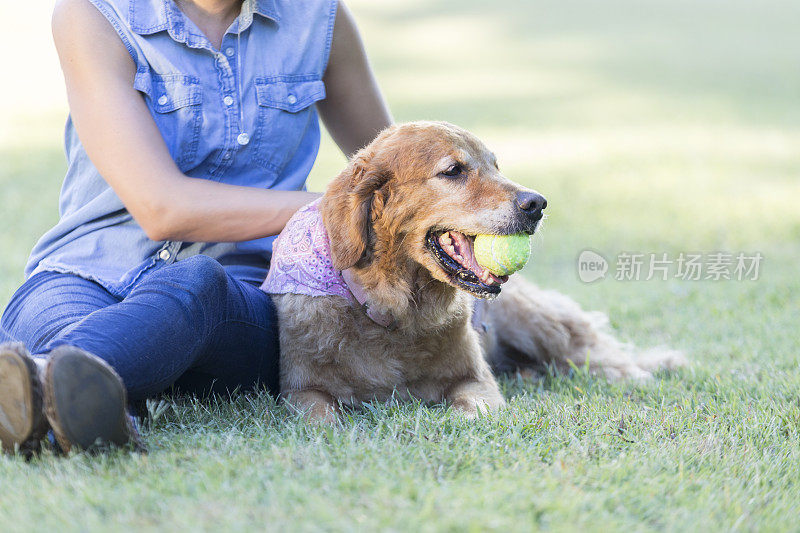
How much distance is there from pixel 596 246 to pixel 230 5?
16.9ft

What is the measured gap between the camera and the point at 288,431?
2953mm

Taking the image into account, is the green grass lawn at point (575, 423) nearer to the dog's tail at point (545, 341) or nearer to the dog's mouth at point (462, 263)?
the dog's tail at point (545, 341)

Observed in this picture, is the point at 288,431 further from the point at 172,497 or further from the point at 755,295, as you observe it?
the point at 755,295

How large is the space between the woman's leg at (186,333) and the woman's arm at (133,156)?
32 cm

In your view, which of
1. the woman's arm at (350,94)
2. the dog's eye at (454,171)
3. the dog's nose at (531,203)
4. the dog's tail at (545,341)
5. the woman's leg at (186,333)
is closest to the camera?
the woman's leg at (186,333)

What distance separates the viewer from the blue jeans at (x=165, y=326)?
2662 mm

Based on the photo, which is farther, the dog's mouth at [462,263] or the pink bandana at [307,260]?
the pink bandana at [307,260]

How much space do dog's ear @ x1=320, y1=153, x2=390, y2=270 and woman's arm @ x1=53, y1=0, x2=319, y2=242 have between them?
0.99 feet

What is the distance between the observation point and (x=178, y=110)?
3574mm

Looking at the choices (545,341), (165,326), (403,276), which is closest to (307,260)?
(403,276)

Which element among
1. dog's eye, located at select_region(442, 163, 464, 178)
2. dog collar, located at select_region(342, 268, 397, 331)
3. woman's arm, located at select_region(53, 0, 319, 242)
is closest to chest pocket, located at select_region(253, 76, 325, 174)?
woman's arm, located at select_region(53, 0, 319, 242)

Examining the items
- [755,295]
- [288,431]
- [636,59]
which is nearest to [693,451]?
[288,431]

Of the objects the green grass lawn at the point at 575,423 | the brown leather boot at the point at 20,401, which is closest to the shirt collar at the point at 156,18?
the green grass lawn at the point at 575,423

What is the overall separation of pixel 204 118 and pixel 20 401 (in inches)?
62.9
